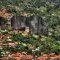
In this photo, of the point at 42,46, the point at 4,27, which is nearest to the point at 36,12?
the point at 4,27

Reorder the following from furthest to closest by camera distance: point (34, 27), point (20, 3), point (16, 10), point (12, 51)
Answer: point (20, 3)
point (16, 10)
point (34, 27)
point (12, 51)

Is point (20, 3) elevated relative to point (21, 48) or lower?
elevated

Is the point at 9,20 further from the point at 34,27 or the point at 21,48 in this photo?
the point at 21,48

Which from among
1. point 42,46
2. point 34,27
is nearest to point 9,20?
point 34,27

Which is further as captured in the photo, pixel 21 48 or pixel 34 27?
pixel 34 27

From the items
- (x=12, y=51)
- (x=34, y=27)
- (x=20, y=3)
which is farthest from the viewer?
(x=20, y=3)

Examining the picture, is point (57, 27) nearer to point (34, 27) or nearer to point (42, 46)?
point (34, 27)
